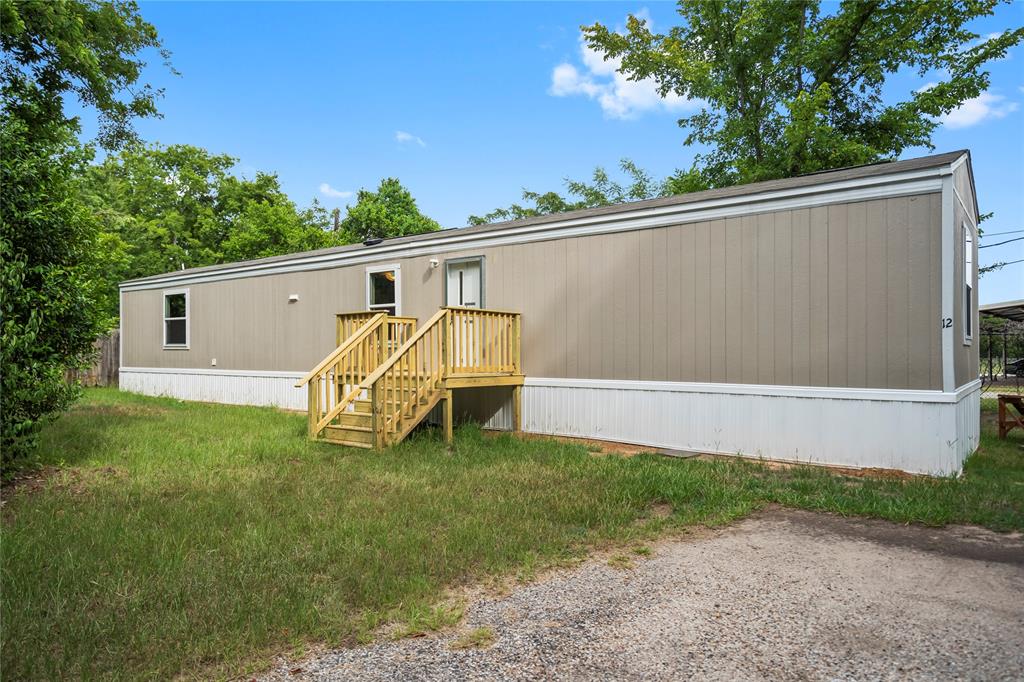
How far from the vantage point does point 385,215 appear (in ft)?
90.6

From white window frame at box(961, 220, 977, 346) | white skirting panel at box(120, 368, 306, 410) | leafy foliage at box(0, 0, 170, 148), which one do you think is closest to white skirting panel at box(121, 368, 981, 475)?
white window frame at box(961, 220, 977, 346)

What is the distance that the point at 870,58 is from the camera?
16.5m

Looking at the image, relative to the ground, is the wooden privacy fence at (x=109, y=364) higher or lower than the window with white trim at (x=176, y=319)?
lower

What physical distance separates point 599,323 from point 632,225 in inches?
50.2

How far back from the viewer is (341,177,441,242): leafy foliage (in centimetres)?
2750

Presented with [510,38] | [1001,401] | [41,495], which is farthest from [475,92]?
[41,495]

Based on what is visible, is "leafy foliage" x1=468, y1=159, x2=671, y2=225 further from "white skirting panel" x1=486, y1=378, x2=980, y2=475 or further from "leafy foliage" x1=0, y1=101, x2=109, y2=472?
"leafy foliage" x1=0, y1=101, x2=109, y2=472

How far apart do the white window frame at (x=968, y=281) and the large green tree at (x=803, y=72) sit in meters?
8.14

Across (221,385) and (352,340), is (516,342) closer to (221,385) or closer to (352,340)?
(352,340)

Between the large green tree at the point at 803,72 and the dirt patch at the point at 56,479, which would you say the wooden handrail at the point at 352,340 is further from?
the large green tree at the point at 803,72

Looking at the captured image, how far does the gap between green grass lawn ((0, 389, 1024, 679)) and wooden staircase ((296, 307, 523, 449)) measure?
36 cm

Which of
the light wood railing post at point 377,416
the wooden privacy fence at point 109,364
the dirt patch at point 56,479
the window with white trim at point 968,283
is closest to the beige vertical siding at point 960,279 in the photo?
the window with white trim at point 968,283

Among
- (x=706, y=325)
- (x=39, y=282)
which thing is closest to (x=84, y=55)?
(x=39, y=282)

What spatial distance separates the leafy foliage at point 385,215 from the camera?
90.2 feet
